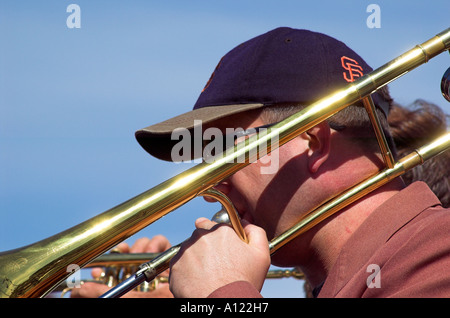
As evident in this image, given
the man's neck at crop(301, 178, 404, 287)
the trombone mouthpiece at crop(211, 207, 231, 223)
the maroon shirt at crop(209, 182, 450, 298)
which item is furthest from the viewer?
the trombone mouthpiece at crop(211, 207, 231, 223)

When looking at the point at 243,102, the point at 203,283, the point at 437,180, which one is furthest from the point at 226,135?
the point at 437,180

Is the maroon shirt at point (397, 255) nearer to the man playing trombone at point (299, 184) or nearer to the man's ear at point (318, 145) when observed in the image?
the man playing trombone at point (299, 184)

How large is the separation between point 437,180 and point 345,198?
130 centimetres

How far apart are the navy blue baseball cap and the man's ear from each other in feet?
0.32

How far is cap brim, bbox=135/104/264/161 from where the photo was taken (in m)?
1.87

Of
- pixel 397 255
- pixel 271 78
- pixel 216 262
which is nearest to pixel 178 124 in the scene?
pixel 271 78

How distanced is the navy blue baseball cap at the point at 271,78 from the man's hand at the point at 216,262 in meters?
0.42

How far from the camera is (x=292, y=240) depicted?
1.83m

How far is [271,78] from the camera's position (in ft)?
6.36

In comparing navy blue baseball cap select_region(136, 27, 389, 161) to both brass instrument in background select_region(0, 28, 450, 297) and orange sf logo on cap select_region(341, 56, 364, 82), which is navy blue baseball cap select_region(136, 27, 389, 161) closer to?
orange sf logo on cap select_region(341, 56, 364, 82)

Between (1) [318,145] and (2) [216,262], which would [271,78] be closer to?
(1) [318,145]

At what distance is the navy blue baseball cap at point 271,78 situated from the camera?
74.6 inches

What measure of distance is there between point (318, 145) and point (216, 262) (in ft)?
1.87

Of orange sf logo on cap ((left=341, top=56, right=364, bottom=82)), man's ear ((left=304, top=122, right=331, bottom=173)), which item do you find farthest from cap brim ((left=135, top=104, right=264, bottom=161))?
orange sf logo on cap ((left=341, top=56, right=364, bottom=82))
